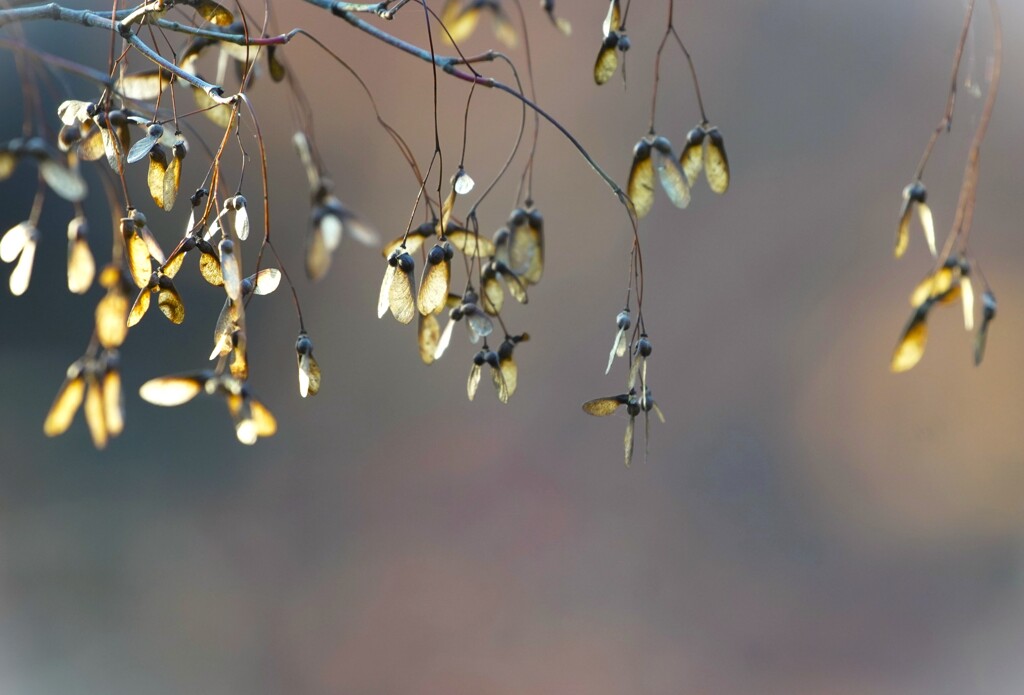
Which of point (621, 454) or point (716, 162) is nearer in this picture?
point (716, 162)

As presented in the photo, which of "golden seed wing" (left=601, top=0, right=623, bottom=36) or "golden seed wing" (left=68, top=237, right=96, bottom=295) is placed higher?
"golden seed wing" (left=601, top=0, right=623, bottom=36)

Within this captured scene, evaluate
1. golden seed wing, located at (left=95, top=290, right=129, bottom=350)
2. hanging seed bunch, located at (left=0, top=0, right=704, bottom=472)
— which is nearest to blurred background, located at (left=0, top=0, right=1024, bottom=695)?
hanging seed bunch, located at (left=0, top=0, right=704, bottom=472)

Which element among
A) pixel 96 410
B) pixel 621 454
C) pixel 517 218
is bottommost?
pixel 96 410

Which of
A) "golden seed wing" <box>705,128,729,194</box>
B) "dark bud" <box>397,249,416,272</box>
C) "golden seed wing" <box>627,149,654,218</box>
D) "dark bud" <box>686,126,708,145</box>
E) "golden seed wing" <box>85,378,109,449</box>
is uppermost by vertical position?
"dark bud" <box>686,126,708,145</box>

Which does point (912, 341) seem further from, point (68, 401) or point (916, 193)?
point (68, 401)

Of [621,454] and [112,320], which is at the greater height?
[621,454]

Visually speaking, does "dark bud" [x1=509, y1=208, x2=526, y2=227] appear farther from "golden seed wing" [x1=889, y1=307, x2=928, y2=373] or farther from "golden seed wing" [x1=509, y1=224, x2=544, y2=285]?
"golden seed wing" [x1=889, y1=307, x2=928, y2=373]

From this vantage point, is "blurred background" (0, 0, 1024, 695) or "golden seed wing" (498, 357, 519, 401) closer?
"golden seed wing" (498, 357, 519, 401)

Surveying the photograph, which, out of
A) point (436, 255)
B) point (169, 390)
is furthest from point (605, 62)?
point (169, 390)

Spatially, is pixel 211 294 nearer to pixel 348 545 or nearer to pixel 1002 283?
pixel 348 545
